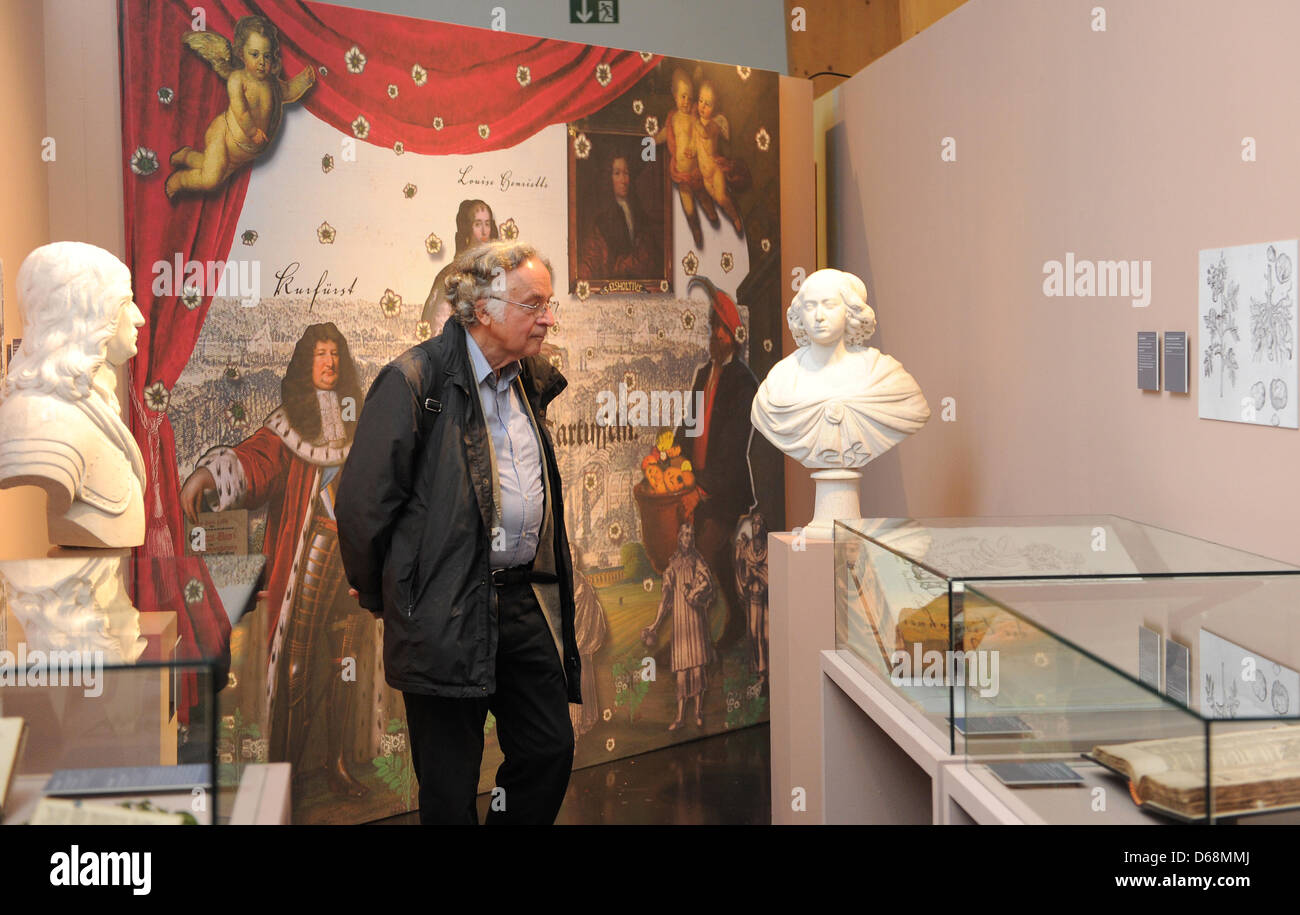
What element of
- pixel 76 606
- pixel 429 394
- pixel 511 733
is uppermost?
pixel 429 394

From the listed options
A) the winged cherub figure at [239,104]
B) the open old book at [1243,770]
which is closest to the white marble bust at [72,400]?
the winged cherub figure at [239,104]

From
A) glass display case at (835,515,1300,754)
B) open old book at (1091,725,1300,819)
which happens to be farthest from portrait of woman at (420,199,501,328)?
open old book at (1091,725,1300,819)

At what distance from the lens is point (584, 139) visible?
17.3ft

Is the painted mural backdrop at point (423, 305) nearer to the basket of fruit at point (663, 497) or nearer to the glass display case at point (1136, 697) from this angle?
the basket of fruit at point (663, 497)

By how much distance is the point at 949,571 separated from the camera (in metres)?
2.45

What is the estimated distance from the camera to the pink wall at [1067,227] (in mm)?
3242

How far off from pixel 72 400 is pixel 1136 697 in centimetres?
249

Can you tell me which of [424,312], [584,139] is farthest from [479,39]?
[424,312]

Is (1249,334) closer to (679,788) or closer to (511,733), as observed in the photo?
(511,733)

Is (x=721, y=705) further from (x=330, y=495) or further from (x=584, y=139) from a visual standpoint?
(x=584, y=139)

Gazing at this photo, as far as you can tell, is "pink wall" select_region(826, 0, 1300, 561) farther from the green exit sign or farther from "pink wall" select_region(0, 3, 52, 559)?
"pink wall" select_region(0, 3, 52, 559)

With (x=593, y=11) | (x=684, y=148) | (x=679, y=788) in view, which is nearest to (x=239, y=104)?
(x=684, y=148)

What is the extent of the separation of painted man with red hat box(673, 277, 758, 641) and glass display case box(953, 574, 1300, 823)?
3.37m
